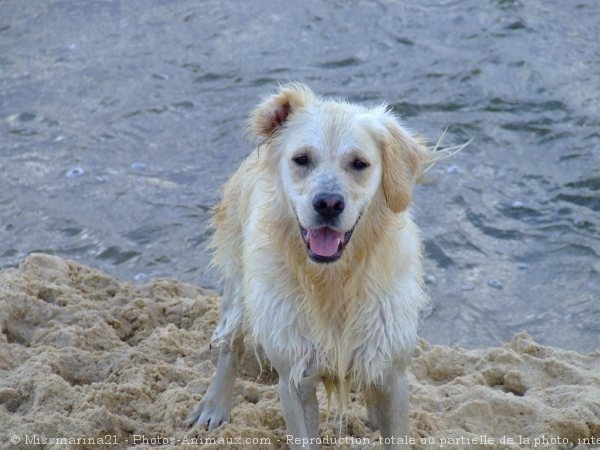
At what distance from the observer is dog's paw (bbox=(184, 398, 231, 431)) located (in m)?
6.07

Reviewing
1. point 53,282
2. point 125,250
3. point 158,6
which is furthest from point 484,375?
point 158,6

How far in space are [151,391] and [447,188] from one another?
173 inches

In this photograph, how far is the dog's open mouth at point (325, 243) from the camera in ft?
16.5

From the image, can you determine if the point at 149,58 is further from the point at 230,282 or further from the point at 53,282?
the point at 230,282

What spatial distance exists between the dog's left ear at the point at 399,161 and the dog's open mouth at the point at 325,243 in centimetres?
30

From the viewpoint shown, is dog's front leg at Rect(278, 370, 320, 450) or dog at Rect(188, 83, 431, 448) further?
dog's front leg at Rect(278, 370, 320, 450)

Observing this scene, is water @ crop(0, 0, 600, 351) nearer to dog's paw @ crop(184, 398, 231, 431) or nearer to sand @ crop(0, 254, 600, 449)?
sand @ crop(0, 254, 600, 449)

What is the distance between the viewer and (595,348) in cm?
779

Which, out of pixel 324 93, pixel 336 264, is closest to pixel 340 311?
pixel 336 264

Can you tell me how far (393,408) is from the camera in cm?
525

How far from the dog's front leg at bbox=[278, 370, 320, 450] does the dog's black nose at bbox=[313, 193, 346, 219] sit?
33.1 inches

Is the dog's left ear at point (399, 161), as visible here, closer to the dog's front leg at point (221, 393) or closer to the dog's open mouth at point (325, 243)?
the dog's open mouth at point (325, 243)

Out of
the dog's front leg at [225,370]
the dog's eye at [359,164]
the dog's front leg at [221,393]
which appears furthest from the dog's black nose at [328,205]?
the dog's front leg at [221,393]

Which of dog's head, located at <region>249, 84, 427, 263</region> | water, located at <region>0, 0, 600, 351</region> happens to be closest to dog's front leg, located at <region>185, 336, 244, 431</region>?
dog's head, located at <region>249, 84, 427, 263</region>
